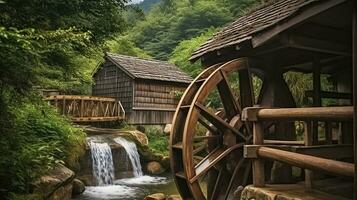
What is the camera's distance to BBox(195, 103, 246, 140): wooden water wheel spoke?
736 centimetres

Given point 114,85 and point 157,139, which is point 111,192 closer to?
point 157,139

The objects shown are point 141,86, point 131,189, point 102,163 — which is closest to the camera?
point 131,189

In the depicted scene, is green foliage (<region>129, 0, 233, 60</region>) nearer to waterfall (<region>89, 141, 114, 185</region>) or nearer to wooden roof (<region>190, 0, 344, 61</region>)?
waterfall (<region>89, 141, 114, 185</region>)

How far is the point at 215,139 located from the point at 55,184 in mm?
3822

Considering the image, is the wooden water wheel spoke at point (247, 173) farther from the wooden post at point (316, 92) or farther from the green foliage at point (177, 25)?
the green foliage at point (177, 25)

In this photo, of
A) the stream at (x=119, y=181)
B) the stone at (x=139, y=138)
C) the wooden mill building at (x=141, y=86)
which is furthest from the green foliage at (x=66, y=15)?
the wooden mill building at (x=141, y=86)

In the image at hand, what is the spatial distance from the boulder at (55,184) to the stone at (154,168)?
9012 mm

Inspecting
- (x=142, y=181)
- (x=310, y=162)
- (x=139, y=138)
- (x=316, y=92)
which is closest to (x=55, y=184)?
(x=316, y=92)

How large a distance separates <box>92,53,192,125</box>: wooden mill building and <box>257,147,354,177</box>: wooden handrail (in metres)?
18.9

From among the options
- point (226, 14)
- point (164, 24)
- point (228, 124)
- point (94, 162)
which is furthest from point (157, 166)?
point (164, 24)

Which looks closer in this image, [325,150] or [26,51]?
[325,150]

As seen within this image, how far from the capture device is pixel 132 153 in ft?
59.3

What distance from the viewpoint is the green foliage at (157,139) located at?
70.8 ft

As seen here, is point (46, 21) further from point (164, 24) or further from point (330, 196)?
point (164, 24)
